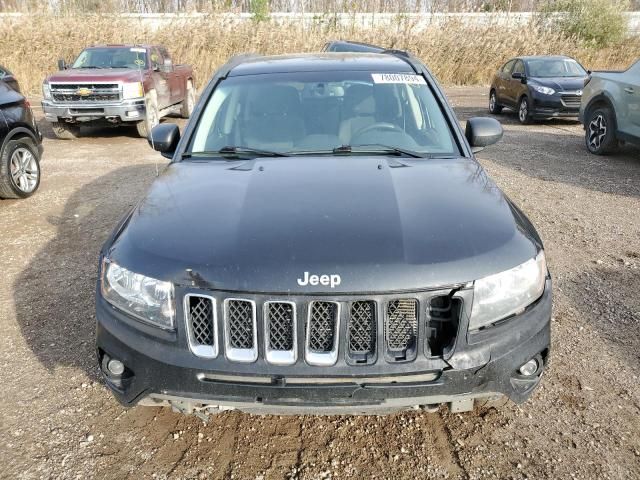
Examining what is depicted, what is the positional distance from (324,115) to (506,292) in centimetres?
177

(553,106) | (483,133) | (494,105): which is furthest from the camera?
(494,105)

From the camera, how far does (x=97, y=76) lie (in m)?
10.0

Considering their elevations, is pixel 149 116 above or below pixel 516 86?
below

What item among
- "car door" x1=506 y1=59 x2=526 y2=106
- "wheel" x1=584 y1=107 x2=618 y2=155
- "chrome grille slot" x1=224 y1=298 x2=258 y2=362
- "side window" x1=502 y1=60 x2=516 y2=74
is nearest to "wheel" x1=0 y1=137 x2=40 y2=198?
"chrome grille slot" x1=224 y1=298 x2=258 y2=362

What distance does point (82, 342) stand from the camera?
3.49 meters

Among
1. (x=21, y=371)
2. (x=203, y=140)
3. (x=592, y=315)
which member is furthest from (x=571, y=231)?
(x=21, y=371)

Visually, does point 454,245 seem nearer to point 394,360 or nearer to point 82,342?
point 394,360

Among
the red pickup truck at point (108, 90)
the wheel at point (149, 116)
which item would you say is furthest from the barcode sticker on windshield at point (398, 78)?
the wheel at point (149, 116)

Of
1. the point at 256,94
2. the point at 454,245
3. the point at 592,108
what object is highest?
the point at 256,94

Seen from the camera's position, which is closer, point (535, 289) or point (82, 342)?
point (535, 289)

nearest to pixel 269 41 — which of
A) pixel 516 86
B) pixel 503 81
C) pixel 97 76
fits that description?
pixel 503 81

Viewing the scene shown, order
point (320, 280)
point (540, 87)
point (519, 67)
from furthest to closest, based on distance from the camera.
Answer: point (519, 67), point (540, 87), point (320, 280)

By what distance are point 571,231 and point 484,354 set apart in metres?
4.05

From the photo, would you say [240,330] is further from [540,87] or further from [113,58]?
[540,87]
